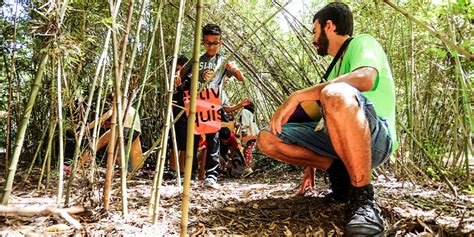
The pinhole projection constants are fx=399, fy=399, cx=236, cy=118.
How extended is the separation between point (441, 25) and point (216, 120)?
5.55ft

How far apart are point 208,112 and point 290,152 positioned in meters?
1.31

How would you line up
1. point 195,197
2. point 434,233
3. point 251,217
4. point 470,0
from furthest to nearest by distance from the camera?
point 195,197
point 470,0
point 251,217
point 434,233

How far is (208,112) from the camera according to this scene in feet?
9.87

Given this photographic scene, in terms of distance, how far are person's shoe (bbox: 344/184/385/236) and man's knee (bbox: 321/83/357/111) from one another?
0.97 feet

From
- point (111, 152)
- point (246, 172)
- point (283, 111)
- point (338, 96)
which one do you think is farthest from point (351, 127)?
point (246, 172)

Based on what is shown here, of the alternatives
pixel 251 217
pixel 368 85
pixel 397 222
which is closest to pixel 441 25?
pixel 368 85

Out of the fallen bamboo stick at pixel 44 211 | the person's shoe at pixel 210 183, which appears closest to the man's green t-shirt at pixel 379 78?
the fallen bamboo stick at pixel 44 211

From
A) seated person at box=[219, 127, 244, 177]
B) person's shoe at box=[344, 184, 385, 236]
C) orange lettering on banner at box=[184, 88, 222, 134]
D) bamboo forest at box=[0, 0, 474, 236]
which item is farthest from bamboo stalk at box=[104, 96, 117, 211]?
seated person at box=[219, 127, 244, 177]

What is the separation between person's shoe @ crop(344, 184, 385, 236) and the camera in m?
1.28

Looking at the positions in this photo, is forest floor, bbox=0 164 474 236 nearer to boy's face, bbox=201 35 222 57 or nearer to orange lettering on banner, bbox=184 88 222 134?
orange lettering on banner, bbox=184 88 222 134

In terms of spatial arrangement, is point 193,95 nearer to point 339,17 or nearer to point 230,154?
point 339,17

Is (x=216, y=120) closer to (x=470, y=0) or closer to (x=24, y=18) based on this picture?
(x=24, y=18)

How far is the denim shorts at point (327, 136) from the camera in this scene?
4.76 feet

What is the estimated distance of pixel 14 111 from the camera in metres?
3.19
